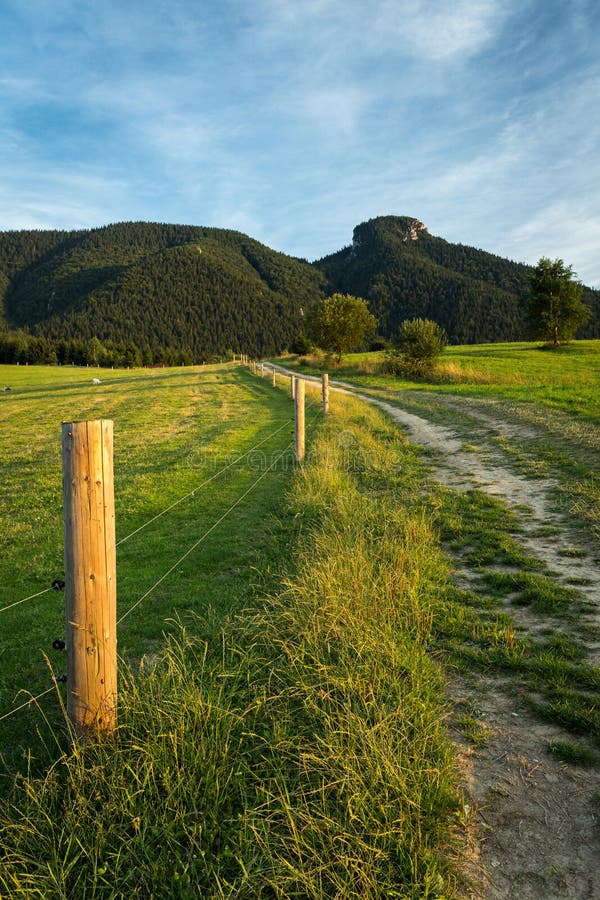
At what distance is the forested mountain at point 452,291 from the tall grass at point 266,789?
384 ft

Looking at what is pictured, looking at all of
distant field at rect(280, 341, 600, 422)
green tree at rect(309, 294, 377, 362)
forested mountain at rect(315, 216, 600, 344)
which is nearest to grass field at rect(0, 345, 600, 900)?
distant field at rect(280, 341, 600, 422)

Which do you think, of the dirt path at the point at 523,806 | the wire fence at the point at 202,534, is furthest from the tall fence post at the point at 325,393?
the dirt path at the point at 523,806

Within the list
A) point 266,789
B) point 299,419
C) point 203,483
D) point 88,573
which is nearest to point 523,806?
point 266,789

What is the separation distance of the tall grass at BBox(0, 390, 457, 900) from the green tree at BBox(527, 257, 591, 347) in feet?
186

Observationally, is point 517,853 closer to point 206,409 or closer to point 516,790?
point 516,790

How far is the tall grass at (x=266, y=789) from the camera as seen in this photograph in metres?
2.53

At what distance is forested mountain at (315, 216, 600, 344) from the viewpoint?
125688 millimetres

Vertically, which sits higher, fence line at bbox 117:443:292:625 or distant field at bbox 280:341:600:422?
distant field at bbox 280:341:600:422

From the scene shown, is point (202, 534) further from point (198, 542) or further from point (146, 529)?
point (146, 529)

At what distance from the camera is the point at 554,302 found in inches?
2051

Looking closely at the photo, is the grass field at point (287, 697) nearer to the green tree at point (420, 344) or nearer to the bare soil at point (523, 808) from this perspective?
the bare soil at point (523, 808)

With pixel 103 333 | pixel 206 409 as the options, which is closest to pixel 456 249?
pixel 103 333

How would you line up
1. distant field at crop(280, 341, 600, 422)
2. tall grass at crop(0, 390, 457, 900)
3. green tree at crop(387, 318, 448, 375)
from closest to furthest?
tall grass at crop(0, 390, 457, 900)
distant field at crop(280, 341, 600, 422)
green tree at crop(387, 318, 448, 375)

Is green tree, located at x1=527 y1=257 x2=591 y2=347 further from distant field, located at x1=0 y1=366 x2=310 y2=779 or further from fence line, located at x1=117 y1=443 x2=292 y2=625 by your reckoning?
fence line, located at x1=117 y1=443 x2=292 y2=625
